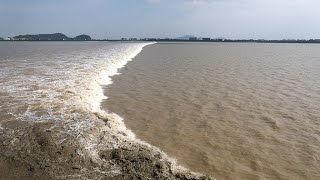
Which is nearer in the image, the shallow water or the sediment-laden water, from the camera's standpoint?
the sediment-laden water

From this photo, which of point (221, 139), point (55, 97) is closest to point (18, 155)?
point (221, 139)

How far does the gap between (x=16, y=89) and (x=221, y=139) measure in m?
11.4

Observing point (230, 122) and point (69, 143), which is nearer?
point (69, 143)

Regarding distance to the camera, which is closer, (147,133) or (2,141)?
(2,141)

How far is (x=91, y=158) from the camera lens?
8.82m

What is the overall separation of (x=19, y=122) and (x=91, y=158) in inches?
173

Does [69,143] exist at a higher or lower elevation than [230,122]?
higher

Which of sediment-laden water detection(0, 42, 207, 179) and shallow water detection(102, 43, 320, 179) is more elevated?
sediment-laden water detection(0, 42, 207, 179)

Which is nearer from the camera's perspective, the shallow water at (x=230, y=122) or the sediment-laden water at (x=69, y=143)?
the sediment-laden water at (x=69, y=143)

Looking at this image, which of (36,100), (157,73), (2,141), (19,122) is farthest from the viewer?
(157,73)

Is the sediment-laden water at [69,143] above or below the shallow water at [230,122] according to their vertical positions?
above

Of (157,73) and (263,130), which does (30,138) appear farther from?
(157,73)

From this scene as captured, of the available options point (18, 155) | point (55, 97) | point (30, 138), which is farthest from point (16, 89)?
point (18, 155)

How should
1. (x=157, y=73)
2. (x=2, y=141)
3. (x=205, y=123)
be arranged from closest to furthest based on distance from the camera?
(x=2, y=141) → (x=205, y=123) → (x=157, y=73)
